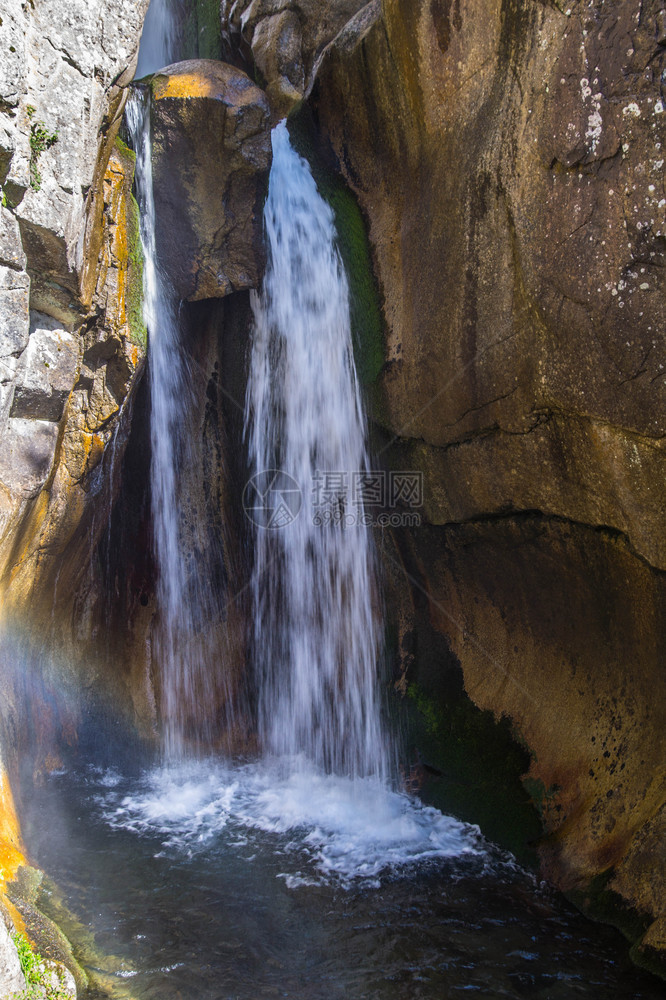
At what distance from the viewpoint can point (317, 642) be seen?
5.39m

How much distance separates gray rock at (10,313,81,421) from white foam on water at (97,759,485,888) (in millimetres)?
2444

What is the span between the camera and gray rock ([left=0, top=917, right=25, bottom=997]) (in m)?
2.18

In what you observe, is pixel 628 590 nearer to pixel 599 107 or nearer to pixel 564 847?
pixel 564 847

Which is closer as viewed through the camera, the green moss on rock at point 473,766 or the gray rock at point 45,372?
the gray rock at point 45,372

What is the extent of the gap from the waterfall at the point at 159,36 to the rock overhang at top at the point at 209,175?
3.44m

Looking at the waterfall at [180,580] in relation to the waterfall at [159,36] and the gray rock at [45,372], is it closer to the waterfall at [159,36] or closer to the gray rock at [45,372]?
the gray rock at [45,372]

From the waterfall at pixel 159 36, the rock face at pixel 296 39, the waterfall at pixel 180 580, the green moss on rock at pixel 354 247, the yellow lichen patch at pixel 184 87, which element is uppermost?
the waterfall at pixel 159 36

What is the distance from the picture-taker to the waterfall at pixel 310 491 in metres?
5.14

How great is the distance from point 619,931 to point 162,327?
14.4 ft

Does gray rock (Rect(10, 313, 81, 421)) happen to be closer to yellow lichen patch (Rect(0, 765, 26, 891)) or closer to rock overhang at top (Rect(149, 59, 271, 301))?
rock overhang at top (Rect(149, 59, 271, 301))

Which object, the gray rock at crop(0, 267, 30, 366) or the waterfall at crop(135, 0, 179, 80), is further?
the waterfall at crop(135, 0, 179, 80)

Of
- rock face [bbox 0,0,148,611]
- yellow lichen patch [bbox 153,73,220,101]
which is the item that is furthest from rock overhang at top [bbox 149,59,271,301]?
rock face [bbox 0,0,148,611]

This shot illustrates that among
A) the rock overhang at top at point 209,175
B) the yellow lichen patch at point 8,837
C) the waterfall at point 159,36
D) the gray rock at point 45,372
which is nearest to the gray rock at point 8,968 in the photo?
the yellow lichen patch at point 8,837

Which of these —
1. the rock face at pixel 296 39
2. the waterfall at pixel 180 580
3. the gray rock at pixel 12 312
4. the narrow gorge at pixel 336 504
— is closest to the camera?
the gray rock at pixel 12 312
